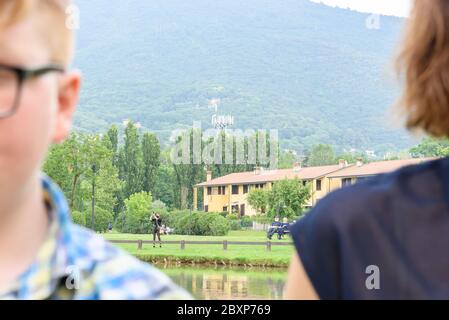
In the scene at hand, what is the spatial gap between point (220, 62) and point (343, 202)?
111 feet

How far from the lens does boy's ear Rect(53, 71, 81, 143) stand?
1.55ft

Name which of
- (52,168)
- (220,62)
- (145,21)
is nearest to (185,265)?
(52,168)

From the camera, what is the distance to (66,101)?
48cm

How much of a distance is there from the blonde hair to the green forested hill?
18776 mm

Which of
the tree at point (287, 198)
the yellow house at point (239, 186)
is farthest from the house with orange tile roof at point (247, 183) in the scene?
the tree at point (287, 198)

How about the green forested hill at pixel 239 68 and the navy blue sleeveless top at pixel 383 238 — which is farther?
the green forested hill at pixel 239 68

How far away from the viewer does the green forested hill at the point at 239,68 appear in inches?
906

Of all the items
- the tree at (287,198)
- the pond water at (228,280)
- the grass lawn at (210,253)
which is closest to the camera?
the pond water at (228,280)

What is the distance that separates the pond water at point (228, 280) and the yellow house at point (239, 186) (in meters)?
1.82

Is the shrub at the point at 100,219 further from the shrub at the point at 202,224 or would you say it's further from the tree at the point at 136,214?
the shrub at the point at 202,224

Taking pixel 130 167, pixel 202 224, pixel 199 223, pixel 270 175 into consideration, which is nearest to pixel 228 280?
pixel 202 224

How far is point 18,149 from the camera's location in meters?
0.43

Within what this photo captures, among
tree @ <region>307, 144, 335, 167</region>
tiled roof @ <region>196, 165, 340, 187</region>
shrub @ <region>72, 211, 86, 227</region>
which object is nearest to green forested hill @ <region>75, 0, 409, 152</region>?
tree @ <region>307, 144, 335, 167</region>

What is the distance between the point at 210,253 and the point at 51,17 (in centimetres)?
1378
